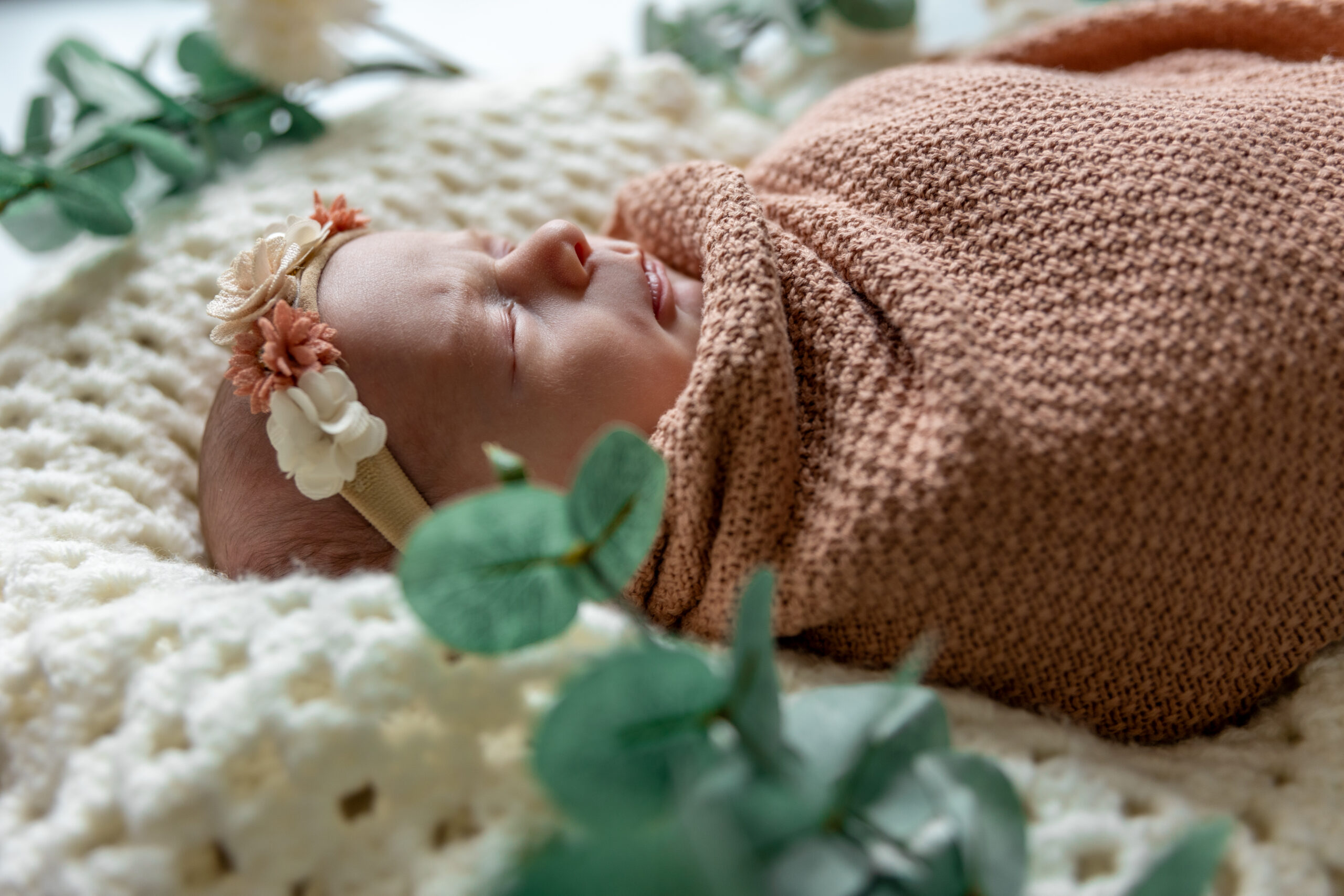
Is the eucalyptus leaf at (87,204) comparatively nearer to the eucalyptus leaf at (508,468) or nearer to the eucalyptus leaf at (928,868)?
the eucalyptus leaf at (508,468)

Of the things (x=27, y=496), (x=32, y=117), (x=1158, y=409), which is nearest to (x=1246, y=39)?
(x=1158, y=409)

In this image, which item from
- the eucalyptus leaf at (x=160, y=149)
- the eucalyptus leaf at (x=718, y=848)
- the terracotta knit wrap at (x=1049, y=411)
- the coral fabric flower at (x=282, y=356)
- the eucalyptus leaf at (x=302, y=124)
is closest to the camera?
the eucalyptus leaf at (x=718, y=848)

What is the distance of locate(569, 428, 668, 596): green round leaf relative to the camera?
1.54ft

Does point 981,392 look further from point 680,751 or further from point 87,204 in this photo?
point 87,204

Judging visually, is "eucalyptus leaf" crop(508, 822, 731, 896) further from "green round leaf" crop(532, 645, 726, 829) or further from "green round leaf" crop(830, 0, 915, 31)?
"green round leaf" crop(830, 0, 915, 31)

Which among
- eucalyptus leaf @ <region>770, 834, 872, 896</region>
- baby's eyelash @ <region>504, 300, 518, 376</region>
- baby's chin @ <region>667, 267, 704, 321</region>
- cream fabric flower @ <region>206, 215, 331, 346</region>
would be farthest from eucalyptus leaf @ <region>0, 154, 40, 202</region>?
eucalyptus leaf @ <region>770, 834, 872, 896</region>

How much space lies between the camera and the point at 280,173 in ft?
3.94

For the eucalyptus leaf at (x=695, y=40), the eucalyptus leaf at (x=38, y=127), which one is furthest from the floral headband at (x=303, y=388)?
the eucalyptus leaf at (x=695, y=40)

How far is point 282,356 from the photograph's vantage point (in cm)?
→ 81

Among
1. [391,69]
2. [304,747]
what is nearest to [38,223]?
[391,69]

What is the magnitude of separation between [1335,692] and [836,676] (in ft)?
1.31

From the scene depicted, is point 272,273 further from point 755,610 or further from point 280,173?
point 755,610

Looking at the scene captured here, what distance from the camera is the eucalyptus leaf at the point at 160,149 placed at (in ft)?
3.78

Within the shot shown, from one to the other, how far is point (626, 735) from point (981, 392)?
40 centimetres
